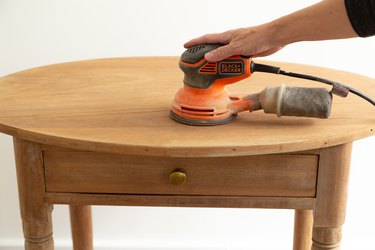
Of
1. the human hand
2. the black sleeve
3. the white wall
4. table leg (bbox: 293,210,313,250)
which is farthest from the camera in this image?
the white wall

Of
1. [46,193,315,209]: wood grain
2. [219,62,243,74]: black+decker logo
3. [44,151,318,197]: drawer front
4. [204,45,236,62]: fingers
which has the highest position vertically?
[204,45,236,62]: fingers

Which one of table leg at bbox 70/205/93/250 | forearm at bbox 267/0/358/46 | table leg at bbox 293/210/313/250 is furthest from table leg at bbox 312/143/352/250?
table leg at bbox 70/205/93/250

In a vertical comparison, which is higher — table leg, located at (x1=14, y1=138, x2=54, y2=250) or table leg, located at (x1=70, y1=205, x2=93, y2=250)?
table leg, located at (x1=14, y1=138, x2=54, y2=250)

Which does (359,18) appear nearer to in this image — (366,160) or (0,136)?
(366,160)

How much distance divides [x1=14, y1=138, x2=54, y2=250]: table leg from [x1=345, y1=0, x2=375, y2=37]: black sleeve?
54 cm

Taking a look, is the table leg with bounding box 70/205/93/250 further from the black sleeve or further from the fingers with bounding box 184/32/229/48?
the black sleeve

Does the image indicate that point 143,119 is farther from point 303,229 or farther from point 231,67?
point 303,229

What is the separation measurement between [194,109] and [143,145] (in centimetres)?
16

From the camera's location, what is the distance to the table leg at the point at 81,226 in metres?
1.41

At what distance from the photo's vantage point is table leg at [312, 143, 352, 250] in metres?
0.89

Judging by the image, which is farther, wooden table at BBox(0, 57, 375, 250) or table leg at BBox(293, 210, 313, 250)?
table leg at BBox(293, 210, 313, 250)

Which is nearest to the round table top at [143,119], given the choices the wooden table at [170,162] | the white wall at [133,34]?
the wooden table at [170,162]

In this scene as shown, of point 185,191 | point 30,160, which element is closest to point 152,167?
point 185,191

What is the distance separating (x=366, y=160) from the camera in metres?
1.66
